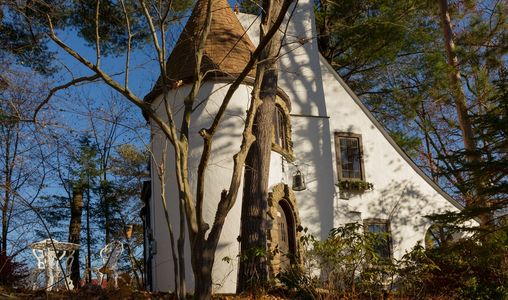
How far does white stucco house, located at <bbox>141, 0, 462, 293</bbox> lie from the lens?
12938 mm

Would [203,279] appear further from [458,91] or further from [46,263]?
[458,91]

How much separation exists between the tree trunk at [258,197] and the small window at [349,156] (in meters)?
4.72

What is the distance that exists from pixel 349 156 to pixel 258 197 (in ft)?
21.6

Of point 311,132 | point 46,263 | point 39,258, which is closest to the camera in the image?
point 46,263

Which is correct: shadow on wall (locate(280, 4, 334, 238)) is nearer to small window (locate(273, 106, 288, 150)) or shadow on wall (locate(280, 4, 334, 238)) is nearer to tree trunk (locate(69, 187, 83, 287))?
small window (locate(273, 106, 288, 150))

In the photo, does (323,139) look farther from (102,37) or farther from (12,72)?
(12,72)

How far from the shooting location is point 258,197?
34.7 feet

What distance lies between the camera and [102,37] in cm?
1112

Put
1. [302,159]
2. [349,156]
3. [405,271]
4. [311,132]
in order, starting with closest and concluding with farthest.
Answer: [405,271] → [302,159] → [311,132] → [349,156]

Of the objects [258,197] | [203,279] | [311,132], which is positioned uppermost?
[311,132]

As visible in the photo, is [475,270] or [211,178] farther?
[211,178]

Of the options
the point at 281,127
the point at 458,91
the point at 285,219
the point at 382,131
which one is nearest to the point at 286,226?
the point at 285,219

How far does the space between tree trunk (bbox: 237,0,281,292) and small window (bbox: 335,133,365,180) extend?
186 inches

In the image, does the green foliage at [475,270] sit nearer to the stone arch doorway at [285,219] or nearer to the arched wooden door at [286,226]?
the stone arch doorway at [285,219]
